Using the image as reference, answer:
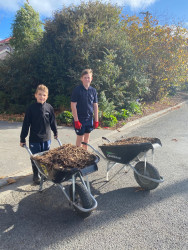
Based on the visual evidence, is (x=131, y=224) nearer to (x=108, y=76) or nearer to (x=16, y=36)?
(x=108, y=76)

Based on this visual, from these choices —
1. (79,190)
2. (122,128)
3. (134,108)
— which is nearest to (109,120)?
(122,128)

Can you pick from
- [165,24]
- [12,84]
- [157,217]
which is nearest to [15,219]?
[157,217]

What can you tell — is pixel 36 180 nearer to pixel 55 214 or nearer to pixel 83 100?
pixel 55 214

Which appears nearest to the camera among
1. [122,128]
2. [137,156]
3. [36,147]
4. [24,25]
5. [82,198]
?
[82,198]

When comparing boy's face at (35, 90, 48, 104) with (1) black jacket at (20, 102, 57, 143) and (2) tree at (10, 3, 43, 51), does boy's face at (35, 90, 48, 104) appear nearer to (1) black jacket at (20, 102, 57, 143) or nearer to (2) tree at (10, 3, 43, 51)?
(1) black jacket at (20, 102, 57, 143)

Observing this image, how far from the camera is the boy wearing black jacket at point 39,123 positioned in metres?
3.25

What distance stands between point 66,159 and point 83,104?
1.49 meters

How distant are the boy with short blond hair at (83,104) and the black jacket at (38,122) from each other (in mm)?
553

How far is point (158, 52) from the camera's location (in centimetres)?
1137

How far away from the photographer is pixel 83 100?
3.88m

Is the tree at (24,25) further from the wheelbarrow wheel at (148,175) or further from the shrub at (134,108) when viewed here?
the wheelbarrow wheel at (148,175)

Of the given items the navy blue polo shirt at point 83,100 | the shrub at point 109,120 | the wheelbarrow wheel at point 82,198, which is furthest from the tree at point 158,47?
the wheelbarrow wheel at point 82,198

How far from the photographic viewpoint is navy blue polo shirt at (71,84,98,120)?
382cm

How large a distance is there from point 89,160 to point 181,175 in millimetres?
2153
